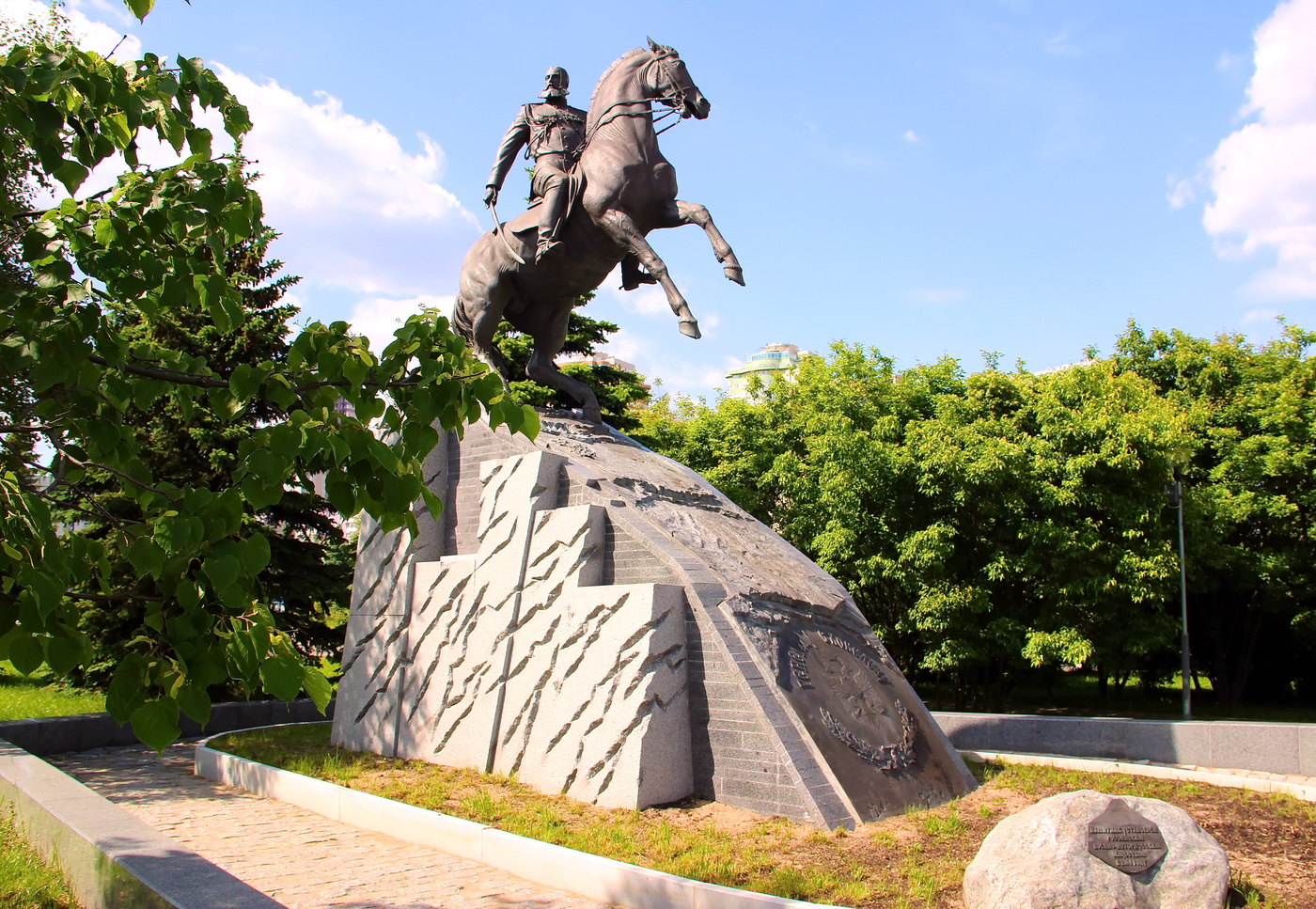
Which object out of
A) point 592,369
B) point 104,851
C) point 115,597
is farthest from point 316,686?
point 592,369

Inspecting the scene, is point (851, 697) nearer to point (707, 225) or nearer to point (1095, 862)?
point (1095, 862)

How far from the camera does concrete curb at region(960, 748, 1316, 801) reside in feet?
28.8

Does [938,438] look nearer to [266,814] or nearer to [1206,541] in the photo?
[1206,541]

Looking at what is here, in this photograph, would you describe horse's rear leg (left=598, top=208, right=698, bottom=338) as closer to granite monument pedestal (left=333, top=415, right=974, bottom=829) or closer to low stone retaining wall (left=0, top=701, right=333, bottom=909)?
granite monument pedestal (left=333, top=415, right=974, bottom=829)

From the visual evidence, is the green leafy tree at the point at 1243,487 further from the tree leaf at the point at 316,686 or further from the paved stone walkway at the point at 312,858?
the tree leaf at the point at 316,686

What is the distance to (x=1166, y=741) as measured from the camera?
10.9 metres

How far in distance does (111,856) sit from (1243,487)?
893 inches

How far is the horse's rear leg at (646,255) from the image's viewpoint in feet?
31.8

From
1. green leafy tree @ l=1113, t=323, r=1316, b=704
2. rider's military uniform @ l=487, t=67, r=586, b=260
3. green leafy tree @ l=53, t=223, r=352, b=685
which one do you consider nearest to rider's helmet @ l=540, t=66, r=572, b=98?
rider's military uniform @ l=487, t=67, r=586, b=260

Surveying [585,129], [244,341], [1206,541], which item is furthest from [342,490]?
[1206,541]

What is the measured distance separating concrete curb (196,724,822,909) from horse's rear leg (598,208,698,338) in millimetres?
5061

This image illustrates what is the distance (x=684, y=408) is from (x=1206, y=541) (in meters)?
13.0

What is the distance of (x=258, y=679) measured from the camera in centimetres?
304

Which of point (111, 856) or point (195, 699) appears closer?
point (195, 699)
